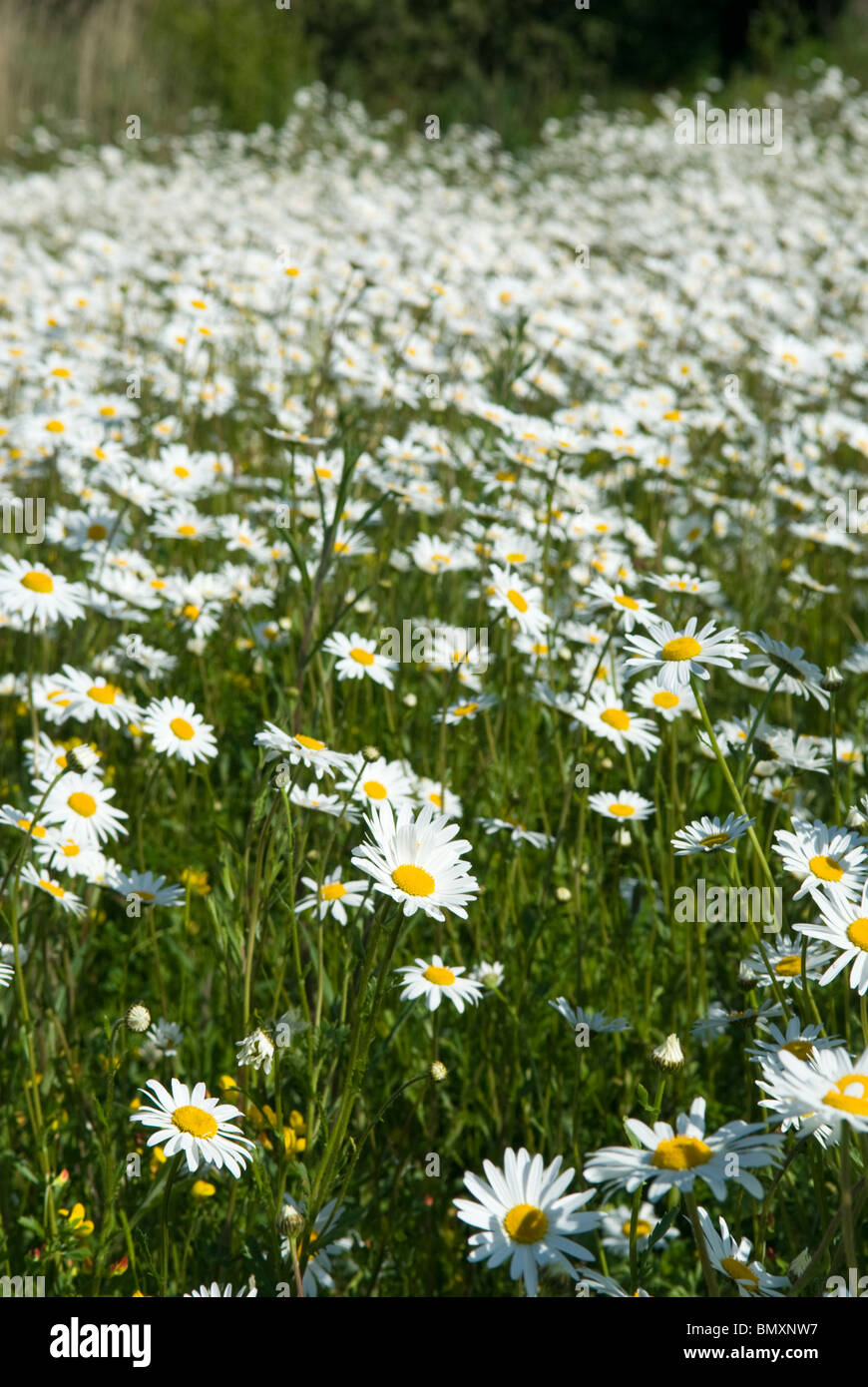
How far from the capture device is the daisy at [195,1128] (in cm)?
136

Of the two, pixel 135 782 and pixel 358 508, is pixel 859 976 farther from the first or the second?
pixel 358 508

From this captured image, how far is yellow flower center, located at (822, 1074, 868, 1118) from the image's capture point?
1.05 m

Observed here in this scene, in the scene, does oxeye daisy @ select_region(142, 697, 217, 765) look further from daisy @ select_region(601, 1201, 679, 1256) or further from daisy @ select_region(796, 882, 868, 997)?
daisy @ select_region(796, 882, 868, 997)

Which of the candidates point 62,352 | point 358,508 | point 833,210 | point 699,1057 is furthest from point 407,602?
point 833,210

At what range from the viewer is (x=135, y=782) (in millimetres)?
2891

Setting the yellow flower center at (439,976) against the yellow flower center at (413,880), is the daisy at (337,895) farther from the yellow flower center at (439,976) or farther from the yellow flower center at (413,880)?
the yellow flower center at (413,880)

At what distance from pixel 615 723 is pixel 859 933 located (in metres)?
1.04

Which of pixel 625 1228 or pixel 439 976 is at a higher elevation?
pixel 439 976

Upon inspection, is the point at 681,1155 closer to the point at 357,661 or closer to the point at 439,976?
the point at 439,976

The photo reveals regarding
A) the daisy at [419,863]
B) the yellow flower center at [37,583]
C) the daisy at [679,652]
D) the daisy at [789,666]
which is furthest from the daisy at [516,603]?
the daisy at [419,863]

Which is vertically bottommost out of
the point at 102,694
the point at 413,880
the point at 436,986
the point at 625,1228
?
the point at 625,1228

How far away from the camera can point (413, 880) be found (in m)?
1.44

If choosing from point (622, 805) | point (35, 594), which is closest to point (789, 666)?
point (622, 805)

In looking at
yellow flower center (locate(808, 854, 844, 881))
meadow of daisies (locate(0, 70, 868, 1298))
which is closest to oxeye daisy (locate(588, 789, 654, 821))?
meadow of daisies (locate(0, 70, 868, 1298))
